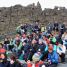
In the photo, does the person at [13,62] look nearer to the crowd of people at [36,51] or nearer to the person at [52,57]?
the crowd of people at [36,51]

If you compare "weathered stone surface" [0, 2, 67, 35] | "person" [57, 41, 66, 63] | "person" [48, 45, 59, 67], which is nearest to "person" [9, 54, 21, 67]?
"person" [48, 45, 59, 67]

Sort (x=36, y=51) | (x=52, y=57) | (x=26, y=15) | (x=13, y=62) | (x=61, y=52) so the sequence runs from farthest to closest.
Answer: (x=26, y=15) < (x=61, y=52) < (x=36, y=51) < (x=52, y=57) < (x=13, y=62)

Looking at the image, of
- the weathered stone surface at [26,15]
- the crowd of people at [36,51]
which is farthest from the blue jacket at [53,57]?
the weathered stone surface at [26,15]

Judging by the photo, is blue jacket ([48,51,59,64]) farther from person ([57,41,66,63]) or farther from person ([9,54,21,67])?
person ([9,54,21,67])

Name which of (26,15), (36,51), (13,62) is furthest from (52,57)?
(26,15)

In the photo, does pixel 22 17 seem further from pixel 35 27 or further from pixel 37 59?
pixel 37 59

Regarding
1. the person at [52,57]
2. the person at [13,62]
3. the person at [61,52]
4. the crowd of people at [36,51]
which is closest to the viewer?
the person at [13,62]

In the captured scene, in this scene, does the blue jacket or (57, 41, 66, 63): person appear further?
(57, 41, 66, 63): person

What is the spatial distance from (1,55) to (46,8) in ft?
83.9

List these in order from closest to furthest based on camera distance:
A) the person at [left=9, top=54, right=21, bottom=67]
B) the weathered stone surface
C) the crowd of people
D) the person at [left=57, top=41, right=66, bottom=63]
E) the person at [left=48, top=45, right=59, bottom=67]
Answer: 1. the person at [left=9, top=54, right=21, bottom=67]
2. the crowd of people
3. the person at [left=48, top=45, right=59, bottom=67]
4. the person at [left=57, top=41, right=66, bottom=63]
5. the weathered stone surface

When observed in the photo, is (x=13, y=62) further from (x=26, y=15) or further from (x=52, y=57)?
(x=26, y=15)

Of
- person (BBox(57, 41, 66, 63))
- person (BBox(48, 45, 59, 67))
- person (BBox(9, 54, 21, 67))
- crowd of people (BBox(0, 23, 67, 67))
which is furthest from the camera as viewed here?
person (BBox(57, 41, 66, 63))

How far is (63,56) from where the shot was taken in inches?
915

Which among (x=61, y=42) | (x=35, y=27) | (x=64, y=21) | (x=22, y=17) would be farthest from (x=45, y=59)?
(x=22, y=17)
